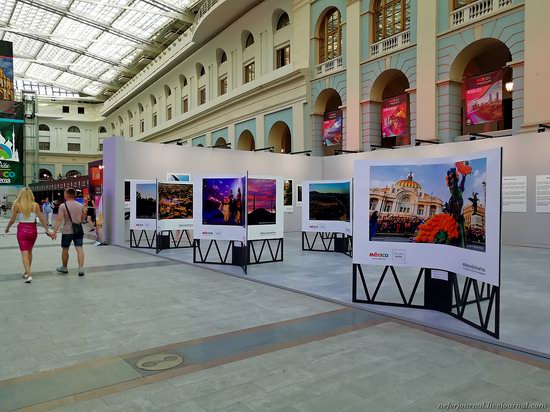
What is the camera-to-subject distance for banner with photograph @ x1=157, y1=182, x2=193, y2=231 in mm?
14477

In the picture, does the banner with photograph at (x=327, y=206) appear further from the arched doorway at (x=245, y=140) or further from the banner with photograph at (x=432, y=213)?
the arched doorway at (x=245, y=140)

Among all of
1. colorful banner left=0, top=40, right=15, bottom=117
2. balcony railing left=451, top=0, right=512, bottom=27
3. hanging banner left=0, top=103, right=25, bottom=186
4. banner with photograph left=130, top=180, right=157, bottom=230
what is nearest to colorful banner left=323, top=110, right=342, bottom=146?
balcony railing left=451, top=0, right=512, bottom=27

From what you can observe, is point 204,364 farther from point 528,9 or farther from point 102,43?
point 102,43

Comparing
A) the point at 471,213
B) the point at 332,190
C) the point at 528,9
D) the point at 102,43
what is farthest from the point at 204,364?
the point at 102,43

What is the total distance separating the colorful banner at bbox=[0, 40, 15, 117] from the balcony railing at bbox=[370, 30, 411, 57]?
19748mm

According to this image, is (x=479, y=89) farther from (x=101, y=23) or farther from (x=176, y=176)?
(x=101, y=23)

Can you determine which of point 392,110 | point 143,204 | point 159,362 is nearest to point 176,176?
point 143,204

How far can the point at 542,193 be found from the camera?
15.6 metres

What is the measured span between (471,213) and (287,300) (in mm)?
3287

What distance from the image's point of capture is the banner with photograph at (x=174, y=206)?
47.5 feet

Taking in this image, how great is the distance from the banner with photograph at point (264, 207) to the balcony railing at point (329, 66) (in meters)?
16.3

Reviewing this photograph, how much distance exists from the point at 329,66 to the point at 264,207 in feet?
58.1

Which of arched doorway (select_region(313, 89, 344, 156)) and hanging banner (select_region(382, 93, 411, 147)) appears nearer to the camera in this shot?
hanging banner (select_region(382, 93, 411, 147))

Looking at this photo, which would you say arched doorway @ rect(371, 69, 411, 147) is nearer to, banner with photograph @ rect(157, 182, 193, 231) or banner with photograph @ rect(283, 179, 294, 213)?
banner with photograph @ rect(283, 179, 294, 213)
